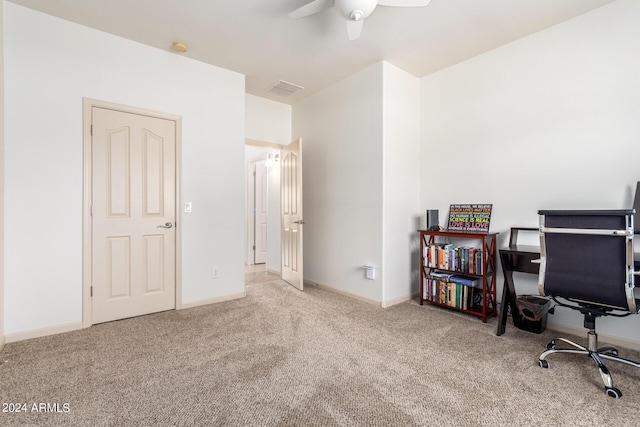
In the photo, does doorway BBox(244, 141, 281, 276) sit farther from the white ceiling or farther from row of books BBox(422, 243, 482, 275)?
row of books BBox(422, 243, 482, 275)

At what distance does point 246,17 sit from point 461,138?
8.16 feet

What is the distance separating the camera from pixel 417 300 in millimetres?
3621

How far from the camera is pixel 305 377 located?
6.33 ft

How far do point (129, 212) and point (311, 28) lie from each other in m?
2.45

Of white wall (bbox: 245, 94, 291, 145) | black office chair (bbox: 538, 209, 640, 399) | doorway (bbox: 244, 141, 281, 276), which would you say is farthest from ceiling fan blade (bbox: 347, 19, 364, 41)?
doorway (bbox: 244, 141, 281, 276)

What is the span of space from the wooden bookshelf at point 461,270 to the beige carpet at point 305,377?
0.25 meters

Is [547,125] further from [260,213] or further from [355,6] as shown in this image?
[260,213]

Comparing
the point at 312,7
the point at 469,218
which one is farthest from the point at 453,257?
the point at 312,7

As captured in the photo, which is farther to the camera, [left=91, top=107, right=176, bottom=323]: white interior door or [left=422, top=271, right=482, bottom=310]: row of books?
[left=422, top=271, right=482, bottom=310]: row of books

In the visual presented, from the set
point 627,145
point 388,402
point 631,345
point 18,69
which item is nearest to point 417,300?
point 631,345

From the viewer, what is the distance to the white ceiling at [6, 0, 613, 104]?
8.05 ft

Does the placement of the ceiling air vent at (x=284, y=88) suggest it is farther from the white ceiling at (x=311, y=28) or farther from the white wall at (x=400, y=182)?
the white wall at (x=400, y=182)

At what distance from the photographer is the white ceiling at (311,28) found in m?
2.45

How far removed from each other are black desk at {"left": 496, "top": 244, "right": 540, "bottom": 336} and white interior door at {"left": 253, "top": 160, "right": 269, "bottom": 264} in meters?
4.11
